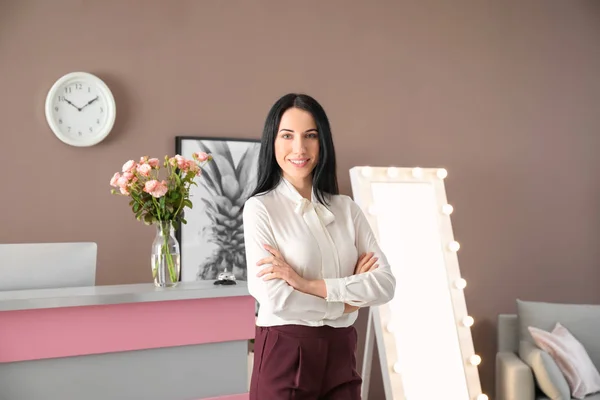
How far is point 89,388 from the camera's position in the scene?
1994 mm

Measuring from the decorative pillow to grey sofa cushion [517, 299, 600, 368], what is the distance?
0.46 feet

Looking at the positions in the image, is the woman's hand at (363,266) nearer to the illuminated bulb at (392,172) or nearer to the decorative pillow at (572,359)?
the illuminated bulb at (392,172)

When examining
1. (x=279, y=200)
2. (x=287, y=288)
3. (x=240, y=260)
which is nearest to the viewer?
(x=287, y=288)

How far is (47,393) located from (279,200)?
3.09ft

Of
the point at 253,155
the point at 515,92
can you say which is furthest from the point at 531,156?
the point at 253,155

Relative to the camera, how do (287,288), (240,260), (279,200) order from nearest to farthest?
(287,288), (279,200), (240,260)

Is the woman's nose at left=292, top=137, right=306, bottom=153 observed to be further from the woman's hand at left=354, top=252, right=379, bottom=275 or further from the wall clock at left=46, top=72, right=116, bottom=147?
the wall clock at left=46, top=72, right=116, bottom=147

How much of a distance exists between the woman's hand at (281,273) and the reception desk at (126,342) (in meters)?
0.54

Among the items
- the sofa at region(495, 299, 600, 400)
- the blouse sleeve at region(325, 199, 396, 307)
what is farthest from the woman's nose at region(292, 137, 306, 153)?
the sofa at region(495, 299, 600, 400)

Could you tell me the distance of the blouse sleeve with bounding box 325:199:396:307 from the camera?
Result: 1694 millimetres

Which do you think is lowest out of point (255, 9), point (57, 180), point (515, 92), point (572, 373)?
point (572, 373)

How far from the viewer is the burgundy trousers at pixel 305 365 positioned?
1638 mm

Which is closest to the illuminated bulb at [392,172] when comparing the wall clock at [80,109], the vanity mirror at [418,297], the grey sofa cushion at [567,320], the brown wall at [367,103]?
the vanity mirror at [418,297]

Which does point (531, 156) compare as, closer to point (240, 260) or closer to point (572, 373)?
point (572, 373)
